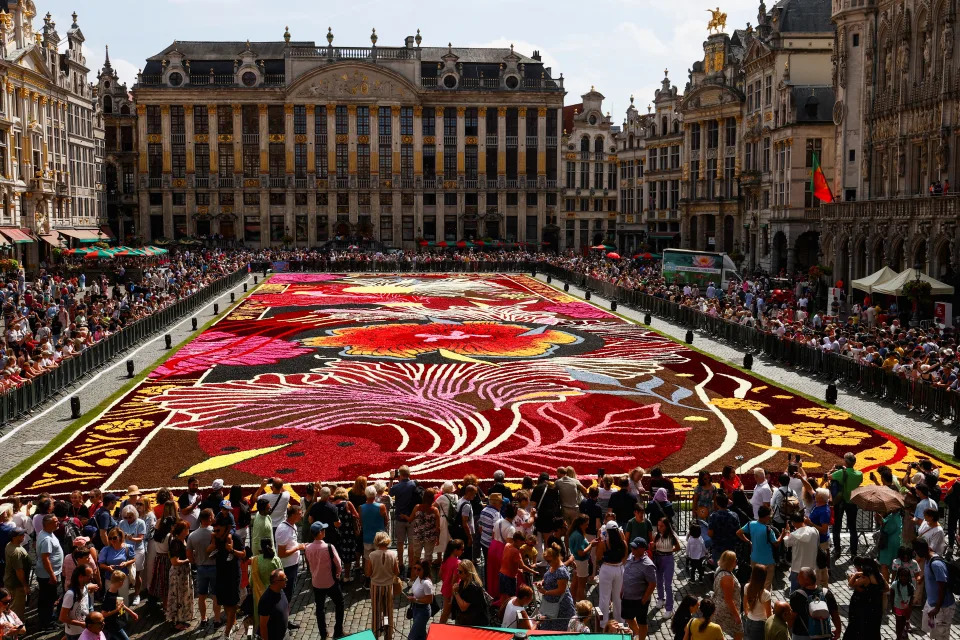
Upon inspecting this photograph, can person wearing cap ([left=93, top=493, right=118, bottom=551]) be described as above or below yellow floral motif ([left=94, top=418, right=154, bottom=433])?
above

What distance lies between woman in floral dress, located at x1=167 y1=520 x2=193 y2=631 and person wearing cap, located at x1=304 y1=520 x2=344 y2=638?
180 cm

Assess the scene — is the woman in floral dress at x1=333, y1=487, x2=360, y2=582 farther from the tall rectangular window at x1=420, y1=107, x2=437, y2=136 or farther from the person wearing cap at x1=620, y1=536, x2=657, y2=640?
the tall rectangular window at x1=420, y1=107, x2=437, y2=136

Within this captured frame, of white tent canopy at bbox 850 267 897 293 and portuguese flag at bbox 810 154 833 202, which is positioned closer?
white tent canopy at bbox 850 267 897 293

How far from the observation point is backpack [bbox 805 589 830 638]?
36.5 feet

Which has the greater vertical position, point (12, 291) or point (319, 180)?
point (319, 180)

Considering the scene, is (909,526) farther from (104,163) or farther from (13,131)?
(104,163)

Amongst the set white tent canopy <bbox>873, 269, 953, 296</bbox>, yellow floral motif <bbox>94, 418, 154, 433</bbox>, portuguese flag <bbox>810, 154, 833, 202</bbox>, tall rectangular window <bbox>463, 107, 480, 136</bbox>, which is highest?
tall rectangular window <bbox>463, 107, 480, 136</bbox>

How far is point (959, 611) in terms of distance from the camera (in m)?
14.4

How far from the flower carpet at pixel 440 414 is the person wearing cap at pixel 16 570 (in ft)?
21.7

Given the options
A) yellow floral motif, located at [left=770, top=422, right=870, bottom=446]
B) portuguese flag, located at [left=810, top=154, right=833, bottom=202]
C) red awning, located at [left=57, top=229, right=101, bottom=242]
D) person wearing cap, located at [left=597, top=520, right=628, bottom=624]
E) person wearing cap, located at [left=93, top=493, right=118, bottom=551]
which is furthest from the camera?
red awning, located at [left=57, top=229, right=101, bottom=242]

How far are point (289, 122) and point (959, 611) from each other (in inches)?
3777

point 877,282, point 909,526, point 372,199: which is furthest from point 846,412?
point 372,199

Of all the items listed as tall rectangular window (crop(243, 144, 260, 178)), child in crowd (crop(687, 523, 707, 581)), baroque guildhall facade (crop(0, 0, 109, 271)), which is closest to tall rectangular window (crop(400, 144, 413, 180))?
tall rectangular window (crop(243, 144, 260, 178))

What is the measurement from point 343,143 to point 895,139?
219 ft
